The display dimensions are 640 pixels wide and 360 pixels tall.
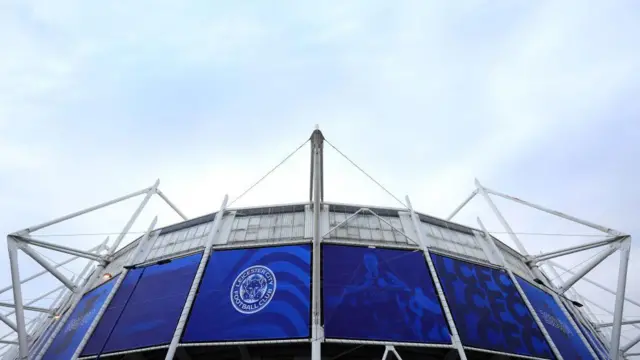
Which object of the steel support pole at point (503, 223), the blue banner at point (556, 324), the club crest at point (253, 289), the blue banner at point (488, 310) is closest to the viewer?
the club crest at point (253, 289)

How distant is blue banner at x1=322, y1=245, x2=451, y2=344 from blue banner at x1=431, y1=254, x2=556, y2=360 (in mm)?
1359

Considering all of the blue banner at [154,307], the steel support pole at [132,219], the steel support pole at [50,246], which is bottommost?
the blue banner at [154,307]

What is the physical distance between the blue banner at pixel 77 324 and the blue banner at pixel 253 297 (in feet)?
27.4

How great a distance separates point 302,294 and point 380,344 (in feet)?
16.4

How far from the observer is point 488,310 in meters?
22.1

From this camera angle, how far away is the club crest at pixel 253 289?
20188 mm

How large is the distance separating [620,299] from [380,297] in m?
16.5

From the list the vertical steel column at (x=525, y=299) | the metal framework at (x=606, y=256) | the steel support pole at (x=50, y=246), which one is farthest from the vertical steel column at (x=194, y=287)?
the metal framework at (x=606, y=256)

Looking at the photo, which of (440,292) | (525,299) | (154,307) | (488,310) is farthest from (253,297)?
(525,299)

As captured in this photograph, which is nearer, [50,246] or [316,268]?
[316,268]

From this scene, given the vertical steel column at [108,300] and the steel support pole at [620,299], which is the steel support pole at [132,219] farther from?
the steel support pole at [620,299]

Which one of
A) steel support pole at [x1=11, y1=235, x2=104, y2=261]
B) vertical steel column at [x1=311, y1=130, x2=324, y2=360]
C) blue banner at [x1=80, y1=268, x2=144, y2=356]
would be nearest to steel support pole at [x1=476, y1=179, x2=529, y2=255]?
vertical steel column at [x1=311, y1=130, x2=324, y2=360]

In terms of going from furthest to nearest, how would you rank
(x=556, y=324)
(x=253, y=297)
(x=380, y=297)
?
(x=556, y=324), (x=380, y=297), (x=253, y=297)

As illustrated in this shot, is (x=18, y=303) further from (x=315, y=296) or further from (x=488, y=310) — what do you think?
(x=488, y=310)
